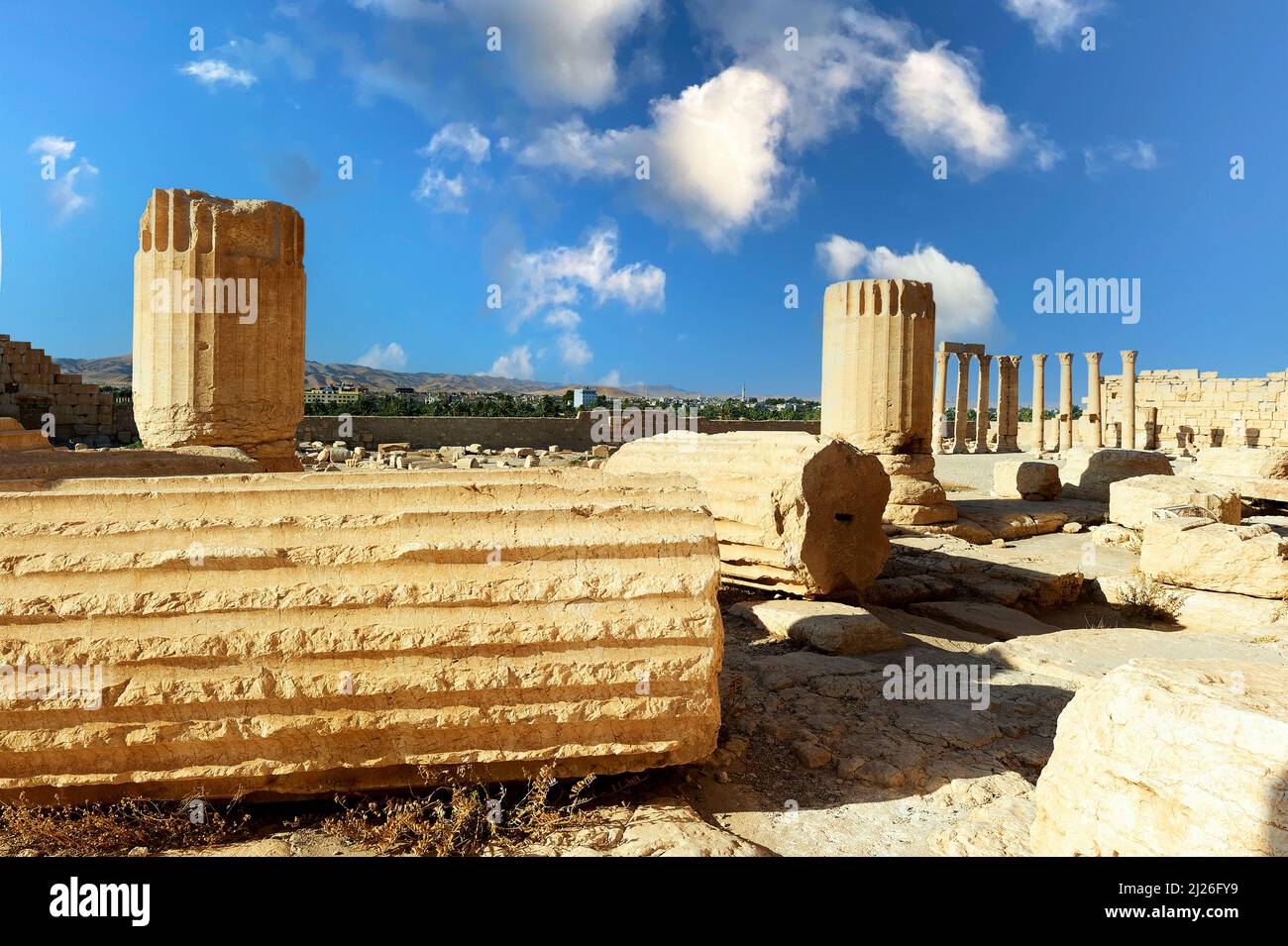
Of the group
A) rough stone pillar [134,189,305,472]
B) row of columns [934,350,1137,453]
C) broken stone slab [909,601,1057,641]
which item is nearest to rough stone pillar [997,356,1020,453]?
row of columns [934,350,1137,453]

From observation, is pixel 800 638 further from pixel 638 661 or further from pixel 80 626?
pixel 80 626

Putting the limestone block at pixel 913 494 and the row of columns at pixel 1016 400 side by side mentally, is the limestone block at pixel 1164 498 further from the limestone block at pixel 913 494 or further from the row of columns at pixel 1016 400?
Answer: the row of columns at pixel 1016 400

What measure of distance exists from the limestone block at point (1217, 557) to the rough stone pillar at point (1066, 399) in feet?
72.1

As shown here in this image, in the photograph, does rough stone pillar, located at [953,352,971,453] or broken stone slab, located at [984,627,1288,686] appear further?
rough stone pillar, located at [953,352,971,453]

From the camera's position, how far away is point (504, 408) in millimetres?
29109

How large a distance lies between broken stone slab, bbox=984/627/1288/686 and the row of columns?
21013 mm

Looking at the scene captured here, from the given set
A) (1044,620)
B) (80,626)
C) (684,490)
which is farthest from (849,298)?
(80,626)

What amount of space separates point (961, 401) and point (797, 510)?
2438 centimetres

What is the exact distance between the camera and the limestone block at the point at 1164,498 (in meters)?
7.76

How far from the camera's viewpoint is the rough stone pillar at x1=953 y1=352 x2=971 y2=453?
83.9 feet

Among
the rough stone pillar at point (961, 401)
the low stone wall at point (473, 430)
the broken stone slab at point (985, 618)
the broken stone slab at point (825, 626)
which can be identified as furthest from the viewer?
the rough stone pillar at point (961, 401)

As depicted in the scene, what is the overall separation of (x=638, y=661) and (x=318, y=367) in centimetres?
12080

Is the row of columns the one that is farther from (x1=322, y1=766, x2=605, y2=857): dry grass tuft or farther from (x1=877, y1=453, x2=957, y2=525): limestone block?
(x1=322, y1=766, x2=605, y2=857): dry grass tuft

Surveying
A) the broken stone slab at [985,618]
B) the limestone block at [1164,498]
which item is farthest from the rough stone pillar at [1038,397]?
the broken stone slab at [985,618]
